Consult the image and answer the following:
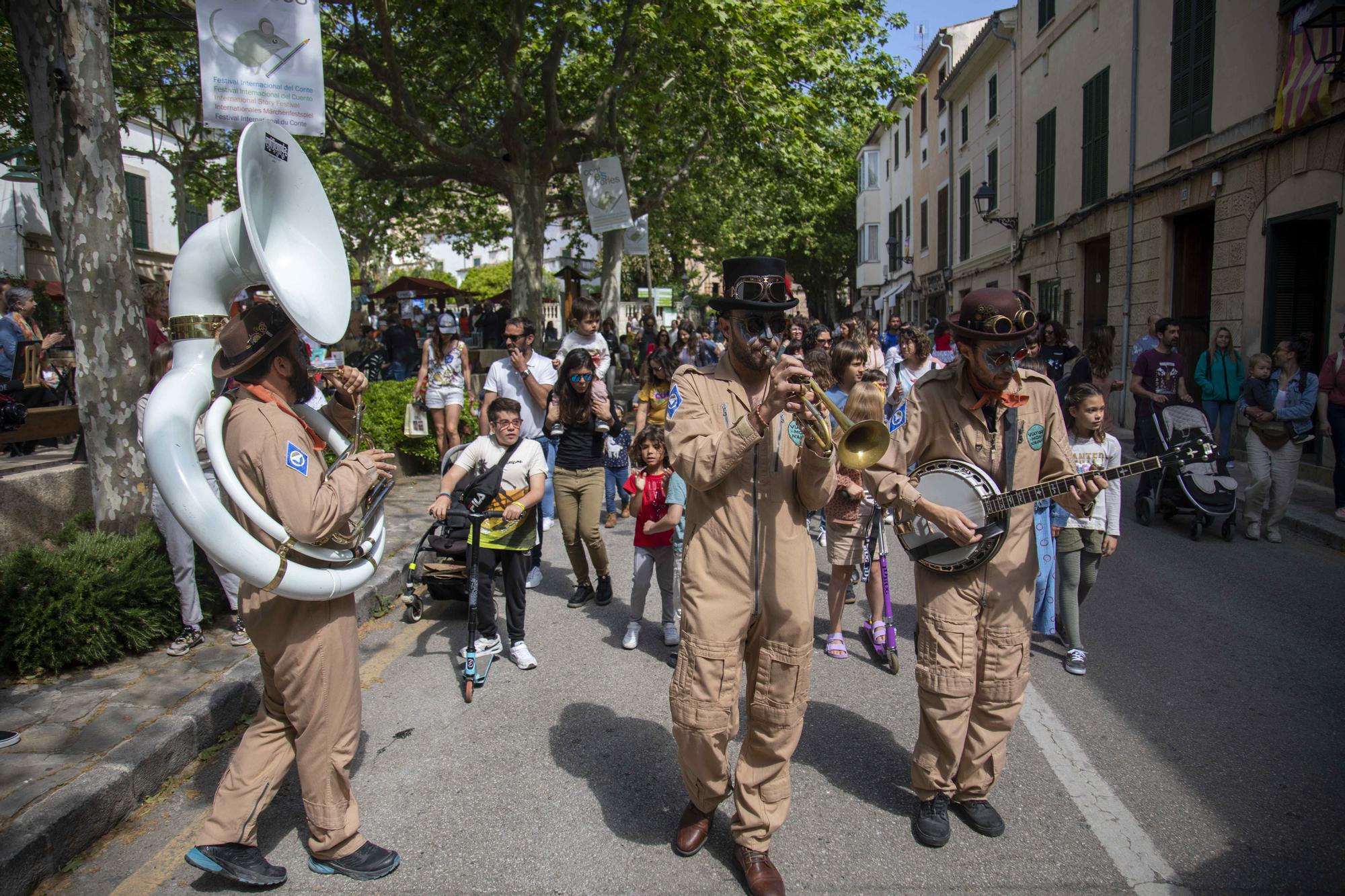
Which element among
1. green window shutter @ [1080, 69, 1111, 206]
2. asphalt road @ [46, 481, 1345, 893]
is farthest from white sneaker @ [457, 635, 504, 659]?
green window shutter @ [1080, 69, 1111, 206]

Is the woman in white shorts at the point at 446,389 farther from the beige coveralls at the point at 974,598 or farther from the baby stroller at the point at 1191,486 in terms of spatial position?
the baby stroller at the point at 1191,486

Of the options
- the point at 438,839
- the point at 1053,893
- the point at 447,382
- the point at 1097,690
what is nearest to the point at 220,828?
the point at 438,839

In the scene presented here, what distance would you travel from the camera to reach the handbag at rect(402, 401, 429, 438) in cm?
981

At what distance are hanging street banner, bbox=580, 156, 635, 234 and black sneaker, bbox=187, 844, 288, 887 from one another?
1188 cm

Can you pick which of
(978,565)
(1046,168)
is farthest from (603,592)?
(1046,168)

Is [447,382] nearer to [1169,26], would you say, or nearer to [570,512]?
[570,512]

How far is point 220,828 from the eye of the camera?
295cm

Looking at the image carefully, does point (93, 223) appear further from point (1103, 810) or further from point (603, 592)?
point (1103, 810)

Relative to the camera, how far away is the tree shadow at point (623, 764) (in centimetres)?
339

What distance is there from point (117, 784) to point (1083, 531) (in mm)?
4846

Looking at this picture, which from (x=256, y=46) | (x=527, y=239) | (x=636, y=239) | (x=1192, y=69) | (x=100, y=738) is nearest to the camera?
(x=100, y=738)

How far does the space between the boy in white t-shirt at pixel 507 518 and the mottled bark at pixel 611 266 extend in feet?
49.6

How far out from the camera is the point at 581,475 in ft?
20.8

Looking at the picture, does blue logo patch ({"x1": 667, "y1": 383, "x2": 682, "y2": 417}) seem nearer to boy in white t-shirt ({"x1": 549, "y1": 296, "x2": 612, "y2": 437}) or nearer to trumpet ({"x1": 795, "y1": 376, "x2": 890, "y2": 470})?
trumpet ({"x1": 795, "y1": 376, "x2": 890, "y2": 470})
